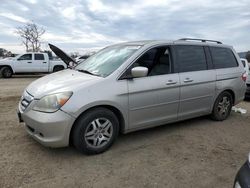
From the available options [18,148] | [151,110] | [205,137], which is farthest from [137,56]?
[18,148]

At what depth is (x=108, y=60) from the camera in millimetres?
4445

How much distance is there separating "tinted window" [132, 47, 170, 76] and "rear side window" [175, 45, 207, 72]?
0.27 meters

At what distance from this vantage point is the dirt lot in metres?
3.10

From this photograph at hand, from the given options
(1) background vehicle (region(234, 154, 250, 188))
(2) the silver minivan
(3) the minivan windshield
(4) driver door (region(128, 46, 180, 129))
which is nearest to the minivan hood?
(2) the silver minivan

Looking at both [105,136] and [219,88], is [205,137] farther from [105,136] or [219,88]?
[105,136]

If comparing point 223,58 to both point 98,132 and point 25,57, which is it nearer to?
point 98,132

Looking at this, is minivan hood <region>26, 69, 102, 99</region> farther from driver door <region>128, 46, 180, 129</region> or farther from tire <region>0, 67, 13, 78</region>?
tire <region>0, 67, 13, 78</region>

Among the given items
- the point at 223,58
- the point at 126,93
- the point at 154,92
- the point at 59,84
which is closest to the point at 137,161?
the point at 126,93

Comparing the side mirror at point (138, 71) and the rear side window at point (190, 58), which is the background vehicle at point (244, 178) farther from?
the rear side window at point (190, 58)

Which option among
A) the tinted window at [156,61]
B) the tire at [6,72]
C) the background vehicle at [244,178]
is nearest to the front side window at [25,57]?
the tire at [6,72]

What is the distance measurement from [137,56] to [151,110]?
0.92m

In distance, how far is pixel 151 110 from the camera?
4.24m

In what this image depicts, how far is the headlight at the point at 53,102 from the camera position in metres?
3.41

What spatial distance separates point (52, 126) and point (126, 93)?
3.92 ft
